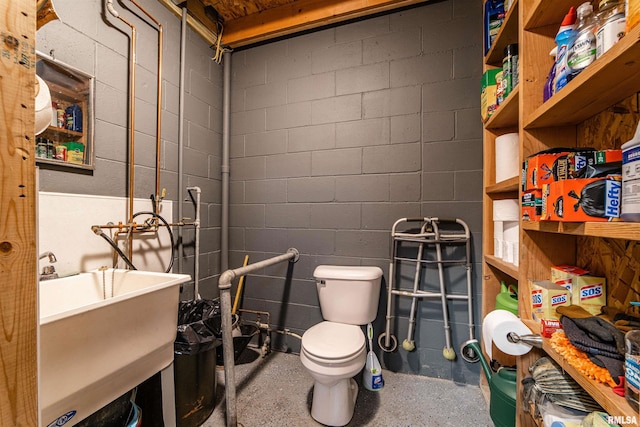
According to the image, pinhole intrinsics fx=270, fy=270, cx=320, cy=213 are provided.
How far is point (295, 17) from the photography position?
205cm

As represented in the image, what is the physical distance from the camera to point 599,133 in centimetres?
99

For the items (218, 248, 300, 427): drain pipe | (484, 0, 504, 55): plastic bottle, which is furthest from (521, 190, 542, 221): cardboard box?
(218, 248, 300, 427): drain pipe

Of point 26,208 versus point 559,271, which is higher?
point 26,208

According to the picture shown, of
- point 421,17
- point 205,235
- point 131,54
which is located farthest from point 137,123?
point 421,17

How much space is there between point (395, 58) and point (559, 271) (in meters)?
1.64

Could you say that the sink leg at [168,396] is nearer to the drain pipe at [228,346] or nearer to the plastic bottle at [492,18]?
the drain pipe at [228,346]

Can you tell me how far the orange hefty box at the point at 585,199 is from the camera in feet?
2.19

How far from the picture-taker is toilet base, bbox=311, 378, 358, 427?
1.44 m

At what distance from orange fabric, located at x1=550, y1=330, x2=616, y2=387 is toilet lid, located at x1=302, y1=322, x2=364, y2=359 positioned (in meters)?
0.87

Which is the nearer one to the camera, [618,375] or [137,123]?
[618,375]

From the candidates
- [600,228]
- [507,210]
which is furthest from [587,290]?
[507,210]

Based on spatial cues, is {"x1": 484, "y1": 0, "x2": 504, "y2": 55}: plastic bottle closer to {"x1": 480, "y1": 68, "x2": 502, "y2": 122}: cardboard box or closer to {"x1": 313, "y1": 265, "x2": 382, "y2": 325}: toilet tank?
{"x1": 480, "y1": 68, "x2": 502, "y2": 122}: cardboard box

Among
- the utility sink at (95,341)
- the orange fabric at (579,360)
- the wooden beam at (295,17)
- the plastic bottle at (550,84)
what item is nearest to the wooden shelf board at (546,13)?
the plastic bottle at (550,84)

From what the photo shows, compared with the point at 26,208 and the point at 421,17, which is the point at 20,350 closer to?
the point at 26,208
